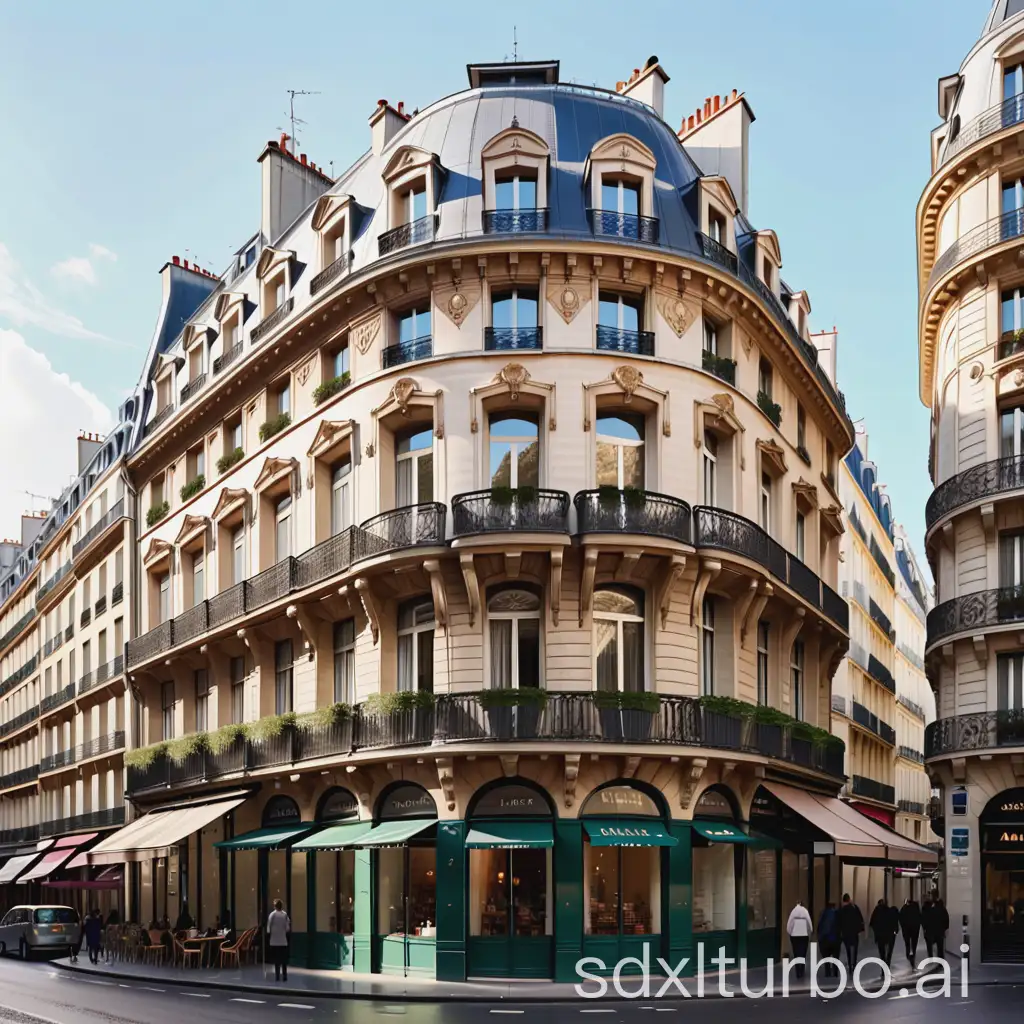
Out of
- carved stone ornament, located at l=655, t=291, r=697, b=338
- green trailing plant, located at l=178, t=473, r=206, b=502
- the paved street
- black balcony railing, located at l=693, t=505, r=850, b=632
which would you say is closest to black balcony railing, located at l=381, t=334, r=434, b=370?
carved stone ornament, located at l=655, t=291, r=697, b=338

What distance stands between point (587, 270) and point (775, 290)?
24.7 feet

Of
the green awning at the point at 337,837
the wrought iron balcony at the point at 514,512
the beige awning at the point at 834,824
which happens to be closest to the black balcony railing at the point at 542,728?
the beige awning at the point at 834,824

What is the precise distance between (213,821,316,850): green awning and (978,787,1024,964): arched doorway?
48.7ft

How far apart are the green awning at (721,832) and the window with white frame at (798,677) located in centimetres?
679

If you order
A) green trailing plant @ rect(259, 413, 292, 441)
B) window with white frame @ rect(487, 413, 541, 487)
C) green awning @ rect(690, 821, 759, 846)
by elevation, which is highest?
green trailing plant @ rect(259, 413, 292, 441)

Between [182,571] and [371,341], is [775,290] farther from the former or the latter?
[182,571]

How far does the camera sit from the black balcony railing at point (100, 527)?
45219mm

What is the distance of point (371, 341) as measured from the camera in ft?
94.1

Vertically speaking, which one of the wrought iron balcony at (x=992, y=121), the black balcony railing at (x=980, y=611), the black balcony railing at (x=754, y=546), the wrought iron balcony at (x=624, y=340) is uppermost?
the wrought iron balcony at (x=992, y=121)

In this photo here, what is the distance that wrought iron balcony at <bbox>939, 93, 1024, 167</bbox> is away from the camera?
32812 mm

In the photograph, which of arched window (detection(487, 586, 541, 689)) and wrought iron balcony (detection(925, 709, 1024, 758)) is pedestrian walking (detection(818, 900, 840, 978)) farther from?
arched window (detection(487, 586, 541, 689))

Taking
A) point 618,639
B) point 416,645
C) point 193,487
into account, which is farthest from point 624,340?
point 193,487

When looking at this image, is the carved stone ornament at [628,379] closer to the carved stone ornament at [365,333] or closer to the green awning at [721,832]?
the carved stone ornament at [365,333]

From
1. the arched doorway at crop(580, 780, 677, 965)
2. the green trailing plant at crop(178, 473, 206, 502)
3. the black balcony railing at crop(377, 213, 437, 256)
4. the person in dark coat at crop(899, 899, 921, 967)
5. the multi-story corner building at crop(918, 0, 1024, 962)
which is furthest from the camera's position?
the green trailing plant at crop(178, 473, 206, 502)
